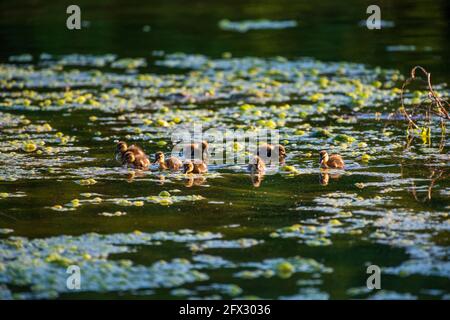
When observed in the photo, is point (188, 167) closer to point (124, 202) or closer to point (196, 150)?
point (196, 150)

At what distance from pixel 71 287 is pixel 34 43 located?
1530 cm

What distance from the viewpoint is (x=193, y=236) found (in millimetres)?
8266

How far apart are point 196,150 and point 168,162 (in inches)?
24.8

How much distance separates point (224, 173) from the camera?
34.4 feet

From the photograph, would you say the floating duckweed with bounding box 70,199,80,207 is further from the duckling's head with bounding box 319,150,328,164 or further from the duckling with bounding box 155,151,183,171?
the duckling's head with bounding box 319,150,328,164

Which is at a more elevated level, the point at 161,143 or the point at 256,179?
the point at 161,143

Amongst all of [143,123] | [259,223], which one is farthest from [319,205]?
[143,123]

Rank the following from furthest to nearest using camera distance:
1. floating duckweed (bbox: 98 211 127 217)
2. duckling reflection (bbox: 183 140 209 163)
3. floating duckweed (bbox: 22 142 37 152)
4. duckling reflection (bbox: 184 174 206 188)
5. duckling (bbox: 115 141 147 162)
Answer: floating duckweed (bbox: 22 142 37 152) < duckling reflection (bbox: 183 140 209 163) < duckling (bbox: 115 141 147 162) < duckling reflection (bbox: 184 174 206 188) < floating duckweed (bbox: 98 211 127 217)

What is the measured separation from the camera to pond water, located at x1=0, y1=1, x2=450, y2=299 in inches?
291

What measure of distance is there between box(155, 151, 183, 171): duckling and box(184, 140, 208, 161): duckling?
468 mm

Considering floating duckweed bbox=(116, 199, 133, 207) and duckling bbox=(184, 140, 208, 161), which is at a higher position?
duckling bbox=(184, 140, 208, 161)

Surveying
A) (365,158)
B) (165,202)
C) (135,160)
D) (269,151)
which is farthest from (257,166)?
(165,202)

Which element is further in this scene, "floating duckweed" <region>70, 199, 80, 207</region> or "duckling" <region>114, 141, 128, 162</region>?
"duckling" <region>114, 141, 128, 162</region>

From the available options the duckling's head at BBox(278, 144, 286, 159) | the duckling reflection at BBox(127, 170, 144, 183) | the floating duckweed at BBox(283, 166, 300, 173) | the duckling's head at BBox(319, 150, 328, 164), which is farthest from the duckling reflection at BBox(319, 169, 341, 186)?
the duckling reflection at BBox(127, 170, 144, 183)
